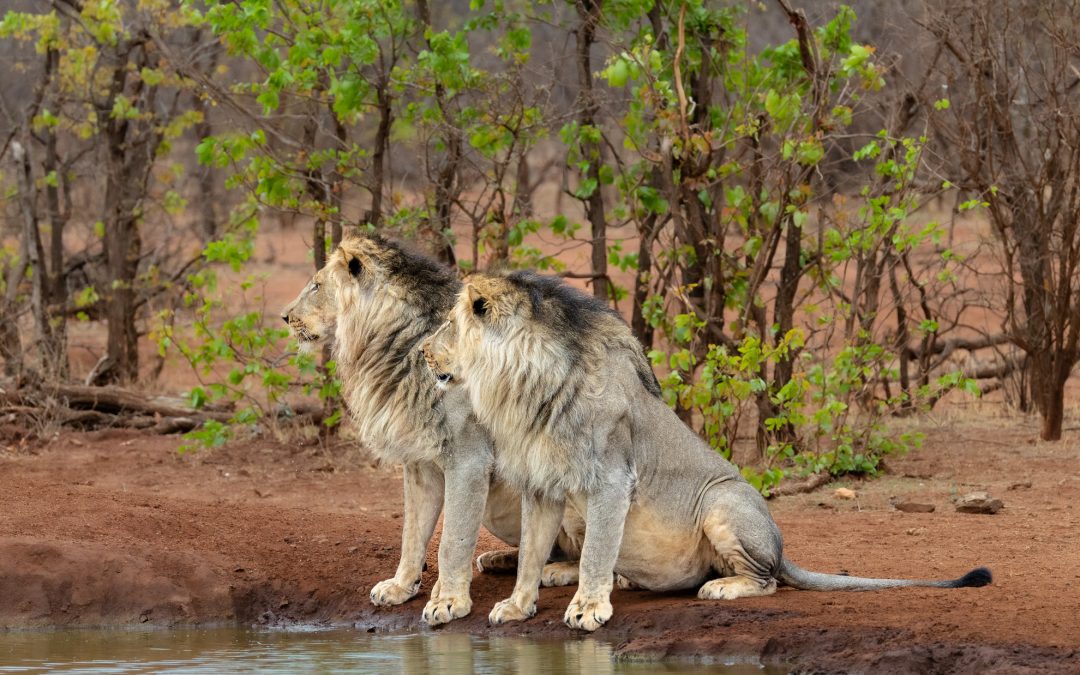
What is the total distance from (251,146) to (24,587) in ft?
15.1

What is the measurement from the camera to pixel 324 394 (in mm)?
11805

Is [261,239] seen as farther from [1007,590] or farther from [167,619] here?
[1007,590]

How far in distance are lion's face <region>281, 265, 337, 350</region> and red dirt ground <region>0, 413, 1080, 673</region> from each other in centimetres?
149

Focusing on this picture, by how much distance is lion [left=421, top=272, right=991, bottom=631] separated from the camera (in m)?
6.68

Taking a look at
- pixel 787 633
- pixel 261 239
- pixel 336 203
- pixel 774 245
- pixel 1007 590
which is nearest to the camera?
pixel 787 633

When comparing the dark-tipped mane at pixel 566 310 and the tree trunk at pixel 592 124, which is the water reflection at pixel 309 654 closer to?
the dark-tipped mane at pixel 566 310

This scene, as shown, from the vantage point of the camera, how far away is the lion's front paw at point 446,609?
23.2 ft

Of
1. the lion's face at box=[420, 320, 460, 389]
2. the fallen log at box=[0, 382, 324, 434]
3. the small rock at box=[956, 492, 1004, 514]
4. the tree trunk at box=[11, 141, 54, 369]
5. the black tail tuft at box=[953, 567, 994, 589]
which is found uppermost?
the tree trunk at box=[11, 141, 54, 369]

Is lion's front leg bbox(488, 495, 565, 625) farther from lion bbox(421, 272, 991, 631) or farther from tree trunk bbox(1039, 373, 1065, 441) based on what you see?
tree trunk bbox(1039, 373, 1065, 441)

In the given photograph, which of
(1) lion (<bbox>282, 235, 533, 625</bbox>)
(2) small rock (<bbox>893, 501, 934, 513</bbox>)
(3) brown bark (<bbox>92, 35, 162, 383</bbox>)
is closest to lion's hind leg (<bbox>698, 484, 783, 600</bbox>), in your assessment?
(1) lion (<bbox>282, 235, 533, 625</bbox>)

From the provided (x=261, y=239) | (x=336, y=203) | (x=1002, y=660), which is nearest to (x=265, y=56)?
(x=336, y=203)

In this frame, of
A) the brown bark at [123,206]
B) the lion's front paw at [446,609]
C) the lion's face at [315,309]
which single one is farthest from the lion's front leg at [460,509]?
the brown bark at [123,206]

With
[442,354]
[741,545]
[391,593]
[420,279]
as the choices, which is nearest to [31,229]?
[420,279]

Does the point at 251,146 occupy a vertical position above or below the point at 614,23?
below
